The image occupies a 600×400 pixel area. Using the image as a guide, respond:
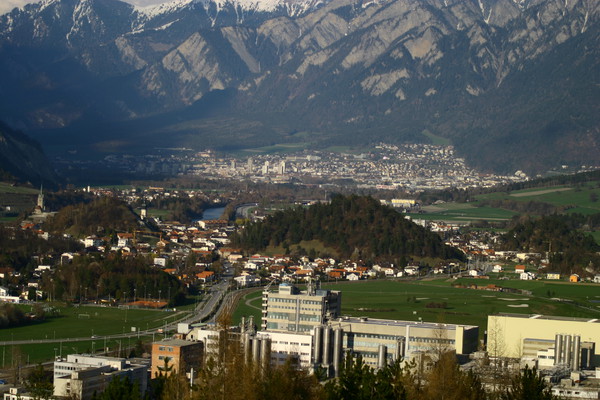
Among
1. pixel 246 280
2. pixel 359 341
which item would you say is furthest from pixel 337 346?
pixel 246 280

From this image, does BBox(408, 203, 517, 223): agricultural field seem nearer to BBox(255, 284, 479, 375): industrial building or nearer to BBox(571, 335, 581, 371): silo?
BBox(255, 284, 479, 375): industrial building

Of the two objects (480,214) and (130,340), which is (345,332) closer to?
(130,340)

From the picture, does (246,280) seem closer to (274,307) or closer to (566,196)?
(274,307)

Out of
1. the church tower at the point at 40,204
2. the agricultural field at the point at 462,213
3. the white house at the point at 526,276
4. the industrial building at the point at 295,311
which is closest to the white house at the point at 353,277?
the white house at the point at 526,276

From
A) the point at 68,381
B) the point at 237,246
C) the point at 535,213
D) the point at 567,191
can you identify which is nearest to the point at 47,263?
the point at 237,246

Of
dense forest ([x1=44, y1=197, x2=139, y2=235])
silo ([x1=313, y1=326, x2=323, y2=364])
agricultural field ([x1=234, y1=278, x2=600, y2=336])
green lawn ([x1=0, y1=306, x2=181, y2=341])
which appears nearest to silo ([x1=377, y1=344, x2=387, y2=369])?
silo ([x1=313, y1=326, x2=323, y2=364])

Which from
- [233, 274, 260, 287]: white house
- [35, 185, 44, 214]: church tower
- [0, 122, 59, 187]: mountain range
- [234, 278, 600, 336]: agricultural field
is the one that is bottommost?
[234, 278, 600, 336]: agricultural field
